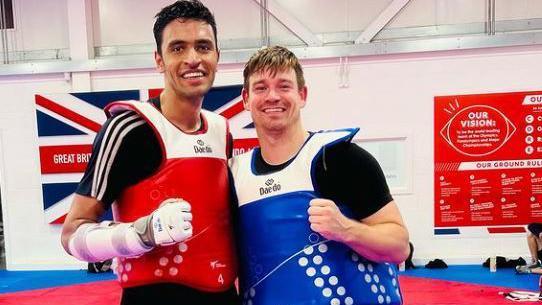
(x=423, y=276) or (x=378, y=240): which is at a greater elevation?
(x=378, y=240)

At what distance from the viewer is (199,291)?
6.12ft

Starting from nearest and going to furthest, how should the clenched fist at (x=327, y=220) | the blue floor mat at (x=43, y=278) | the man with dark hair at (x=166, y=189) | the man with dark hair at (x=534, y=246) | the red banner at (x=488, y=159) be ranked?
1. the clenched fist at (x=327, y=220)
2. the man with dark hair at (x=166, y=189)
3. the man with dark hair at (x=534, y=246)
4. the blue floor mat at (x=43, y=278)
5. the red banner at (x=488, y=159)

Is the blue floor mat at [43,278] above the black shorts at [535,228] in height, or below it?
below

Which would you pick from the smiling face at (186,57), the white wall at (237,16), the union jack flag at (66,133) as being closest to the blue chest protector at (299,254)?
the smiling face at (186,57)

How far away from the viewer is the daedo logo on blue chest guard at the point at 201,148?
193 centimetres

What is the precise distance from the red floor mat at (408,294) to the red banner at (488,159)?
55.4 inches

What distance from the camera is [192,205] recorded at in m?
1.87

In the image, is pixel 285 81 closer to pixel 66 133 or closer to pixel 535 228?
pixel 535 228

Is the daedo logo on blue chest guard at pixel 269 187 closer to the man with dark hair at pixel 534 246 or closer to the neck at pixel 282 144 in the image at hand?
the neck at pixel 282 144

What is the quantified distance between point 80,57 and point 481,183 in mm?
6619

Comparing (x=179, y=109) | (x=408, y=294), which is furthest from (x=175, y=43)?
(x=408, y=294)

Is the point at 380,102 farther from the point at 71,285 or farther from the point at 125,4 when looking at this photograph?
the point at 71,285

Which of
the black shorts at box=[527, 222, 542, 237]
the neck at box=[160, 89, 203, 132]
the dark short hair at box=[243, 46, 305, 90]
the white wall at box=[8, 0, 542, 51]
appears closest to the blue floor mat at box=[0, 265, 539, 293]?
the black shorts at box=[527, 222, 542, 237]

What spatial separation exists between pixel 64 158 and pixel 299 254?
643 centimetres
